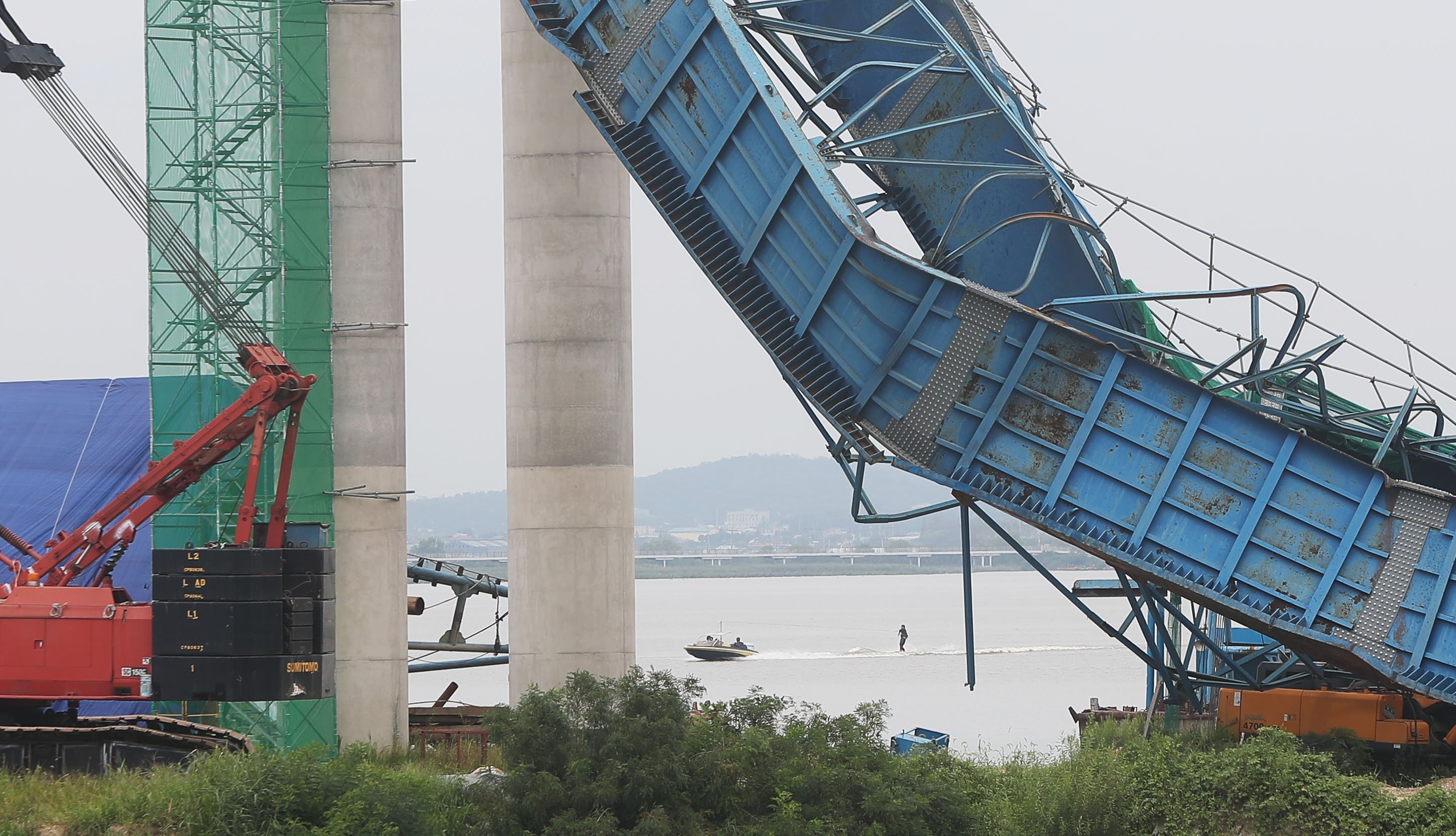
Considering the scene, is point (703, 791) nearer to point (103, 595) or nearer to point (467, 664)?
point (103, 595)

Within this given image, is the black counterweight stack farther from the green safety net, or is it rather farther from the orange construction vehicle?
the orange construction vehicle

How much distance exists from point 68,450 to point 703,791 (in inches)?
847

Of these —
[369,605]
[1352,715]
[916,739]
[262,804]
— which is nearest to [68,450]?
[369,605]

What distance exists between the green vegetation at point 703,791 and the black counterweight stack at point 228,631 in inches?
76.4

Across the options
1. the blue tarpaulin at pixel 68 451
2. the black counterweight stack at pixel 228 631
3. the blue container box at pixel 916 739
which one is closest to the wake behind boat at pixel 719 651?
the blue tarpaulin at pixel 68 451

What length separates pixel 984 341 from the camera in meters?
20.3

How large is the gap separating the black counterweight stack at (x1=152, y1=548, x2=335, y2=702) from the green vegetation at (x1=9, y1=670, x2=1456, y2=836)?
1.94 m

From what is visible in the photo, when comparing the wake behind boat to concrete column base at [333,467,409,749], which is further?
the wake behind boat

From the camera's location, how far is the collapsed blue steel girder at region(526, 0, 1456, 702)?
19.4 meters

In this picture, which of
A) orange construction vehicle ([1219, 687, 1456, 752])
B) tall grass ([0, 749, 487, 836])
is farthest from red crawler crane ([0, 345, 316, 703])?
orange construction vehicle ([1219, 687, 1456, 752])

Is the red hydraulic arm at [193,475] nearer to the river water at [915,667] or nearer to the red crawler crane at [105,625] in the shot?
the red crawler crane at [105,625]

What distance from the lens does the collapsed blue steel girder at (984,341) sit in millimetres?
19406

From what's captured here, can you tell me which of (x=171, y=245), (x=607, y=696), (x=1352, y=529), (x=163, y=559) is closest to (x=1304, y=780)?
(x=1352, y=529)

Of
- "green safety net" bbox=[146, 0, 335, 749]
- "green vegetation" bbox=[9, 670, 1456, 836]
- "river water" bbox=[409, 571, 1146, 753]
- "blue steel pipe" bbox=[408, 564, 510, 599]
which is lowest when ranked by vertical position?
"river water" bbox=[409, 571, 1146, 753]
